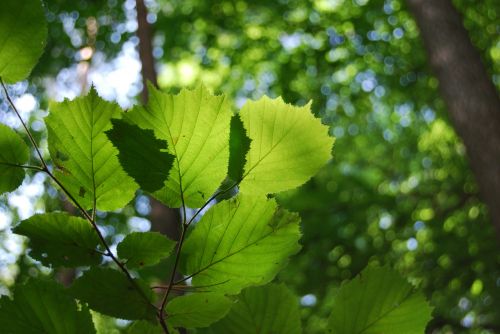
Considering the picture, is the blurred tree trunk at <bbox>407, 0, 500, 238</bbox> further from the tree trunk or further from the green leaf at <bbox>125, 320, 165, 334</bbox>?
the green leaf at <bbox>125, 320, 165, 334</bbox>

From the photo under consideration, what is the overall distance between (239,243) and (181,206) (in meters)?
0.07

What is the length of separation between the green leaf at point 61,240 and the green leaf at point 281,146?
0.52 ft

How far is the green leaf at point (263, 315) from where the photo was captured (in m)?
0.53

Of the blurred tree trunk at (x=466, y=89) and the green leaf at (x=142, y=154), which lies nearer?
the green leaf at (x=142, y=154)

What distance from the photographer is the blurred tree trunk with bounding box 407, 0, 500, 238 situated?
3.80 meters

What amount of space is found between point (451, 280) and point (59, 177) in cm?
487

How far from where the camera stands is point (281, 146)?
0.50 m

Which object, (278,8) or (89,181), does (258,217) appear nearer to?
(89,181)

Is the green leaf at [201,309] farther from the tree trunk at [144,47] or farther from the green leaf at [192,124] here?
the tree trunk at [144,47]

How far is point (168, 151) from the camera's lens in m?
0.47

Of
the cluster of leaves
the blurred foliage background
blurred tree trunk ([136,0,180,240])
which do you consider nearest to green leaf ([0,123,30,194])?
the cluster of leaves

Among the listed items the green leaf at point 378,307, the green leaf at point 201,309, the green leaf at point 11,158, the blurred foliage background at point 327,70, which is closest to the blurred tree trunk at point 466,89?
the blurred foliage background at point 327,70

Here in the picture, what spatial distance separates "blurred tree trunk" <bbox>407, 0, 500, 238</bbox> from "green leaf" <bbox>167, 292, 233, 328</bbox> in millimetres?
3676

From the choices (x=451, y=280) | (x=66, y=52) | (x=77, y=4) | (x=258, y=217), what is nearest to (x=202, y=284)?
(x=258, y=217)
